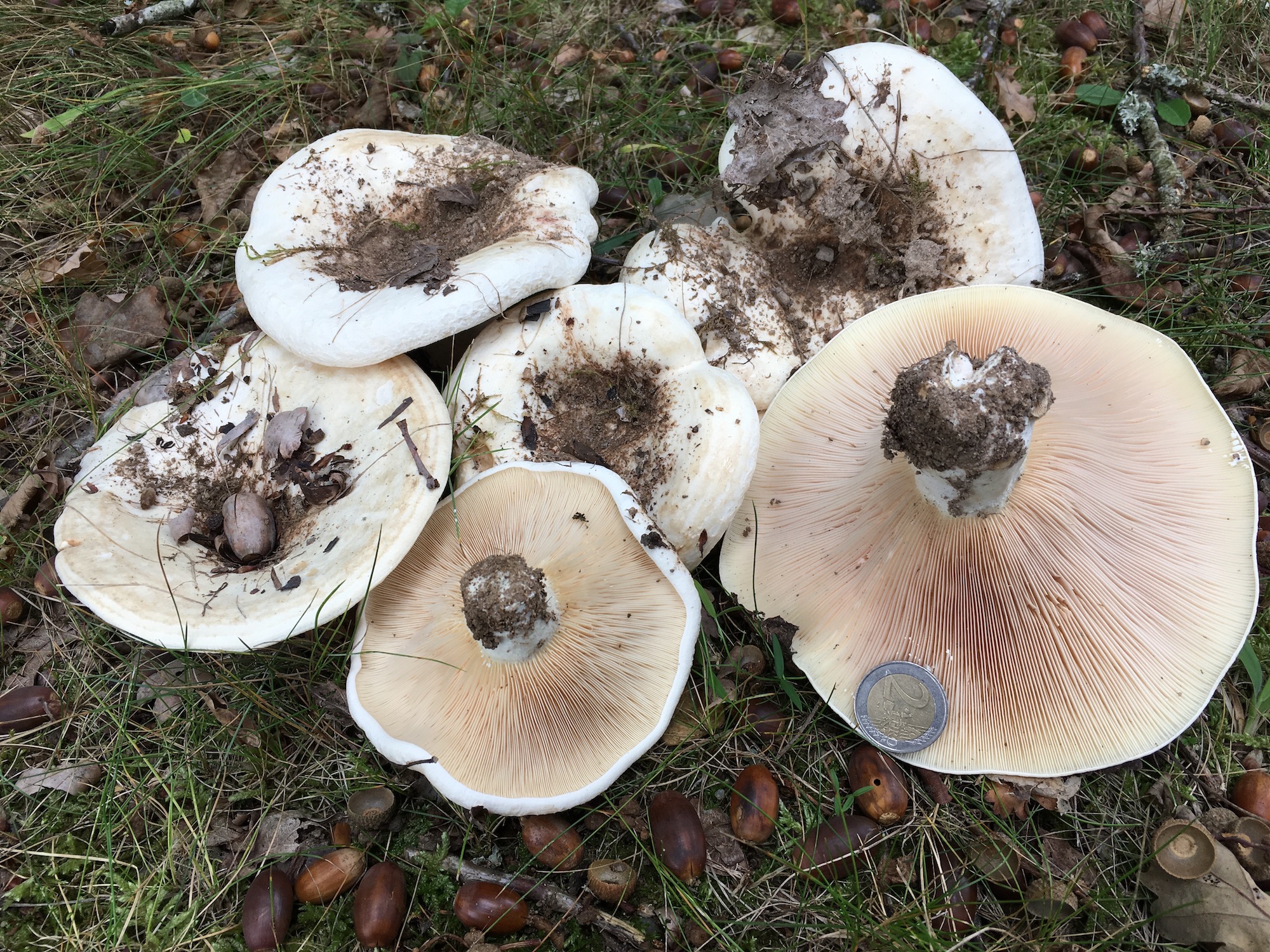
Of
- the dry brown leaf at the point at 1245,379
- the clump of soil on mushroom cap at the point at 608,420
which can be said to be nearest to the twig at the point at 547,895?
the clump of soil on mushroom cap at the point at 608,420

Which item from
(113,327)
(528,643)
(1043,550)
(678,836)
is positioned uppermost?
(1043,550)

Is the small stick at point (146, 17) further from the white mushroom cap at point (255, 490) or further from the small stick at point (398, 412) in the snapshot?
the small stick at point (398, 412)

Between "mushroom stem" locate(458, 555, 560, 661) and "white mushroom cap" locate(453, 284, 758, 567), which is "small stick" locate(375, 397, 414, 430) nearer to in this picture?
"white mushroom cap" locate(453, 284, 758, 567)

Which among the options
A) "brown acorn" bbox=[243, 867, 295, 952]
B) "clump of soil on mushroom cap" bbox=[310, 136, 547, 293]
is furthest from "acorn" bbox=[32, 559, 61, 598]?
"clump of soil on mushroom cap" bbox=[310, 136, 547, 293]

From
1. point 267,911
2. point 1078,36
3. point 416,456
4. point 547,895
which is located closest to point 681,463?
point 416,456

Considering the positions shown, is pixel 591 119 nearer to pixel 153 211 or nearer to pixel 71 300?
pixel 153 211

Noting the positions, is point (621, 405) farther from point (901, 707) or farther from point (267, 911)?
point (267, 911)
